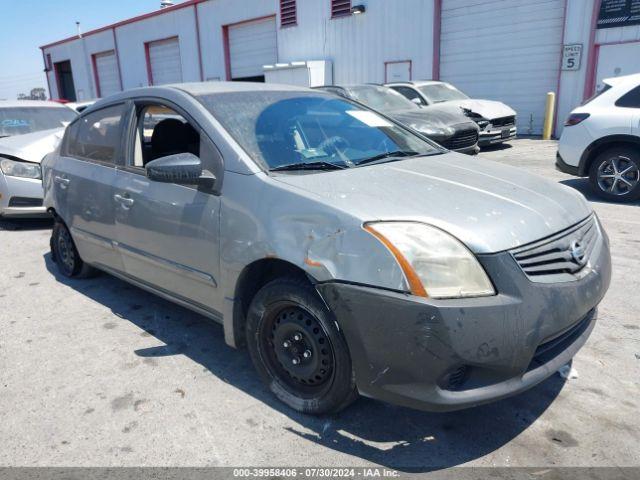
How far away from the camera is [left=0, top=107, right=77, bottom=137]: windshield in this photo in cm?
766

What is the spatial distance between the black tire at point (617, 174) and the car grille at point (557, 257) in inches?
193

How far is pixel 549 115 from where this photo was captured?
13.9m

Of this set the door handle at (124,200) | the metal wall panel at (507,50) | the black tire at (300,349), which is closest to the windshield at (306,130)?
the black tire at (300,349)

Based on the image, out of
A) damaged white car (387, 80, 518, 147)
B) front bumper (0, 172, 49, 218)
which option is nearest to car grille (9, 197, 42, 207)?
front bumper (0, 172, 49, 218)

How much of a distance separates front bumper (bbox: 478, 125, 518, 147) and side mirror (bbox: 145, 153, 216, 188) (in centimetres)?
988

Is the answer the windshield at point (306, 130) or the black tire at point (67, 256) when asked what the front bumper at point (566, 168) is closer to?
the windshield at point (306, 130)

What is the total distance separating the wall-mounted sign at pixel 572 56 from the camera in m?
13.3

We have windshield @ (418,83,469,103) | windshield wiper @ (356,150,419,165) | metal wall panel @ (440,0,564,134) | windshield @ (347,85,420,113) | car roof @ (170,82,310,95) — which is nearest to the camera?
windshield wiper @ (356,150,419,165)

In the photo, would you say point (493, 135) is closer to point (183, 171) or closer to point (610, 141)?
point (610, 141)

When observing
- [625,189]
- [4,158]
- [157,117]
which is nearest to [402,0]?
[625,189]

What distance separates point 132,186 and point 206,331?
1095 mm

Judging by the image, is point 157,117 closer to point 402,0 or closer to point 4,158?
point 4,158

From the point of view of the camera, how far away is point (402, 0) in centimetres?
1656

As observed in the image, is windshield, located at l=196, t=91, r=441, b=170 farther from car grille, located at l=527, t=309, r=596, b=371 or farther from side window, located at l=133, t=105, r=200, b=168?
car grille, located at l=527, t=309, r=596, b=371
